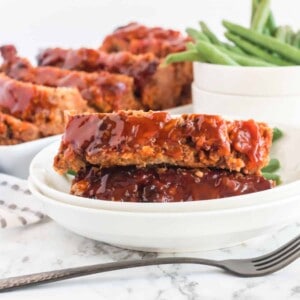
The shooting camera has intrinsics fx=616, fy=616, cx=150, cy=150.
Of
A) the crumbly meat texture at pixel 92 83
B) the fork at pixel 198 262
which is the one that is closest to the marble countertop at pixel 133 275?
the fork at pixel 198 262

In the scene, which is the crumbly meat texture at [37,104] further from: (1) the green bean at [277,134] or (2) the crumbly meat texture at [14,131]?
(1) the green bean at [277,134]

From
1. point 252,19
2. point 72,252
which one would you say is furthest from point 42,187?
point 252,19

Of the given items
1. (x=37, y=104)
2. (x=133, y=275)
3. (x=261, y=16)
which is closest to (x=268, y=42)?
(x=261, y=16)

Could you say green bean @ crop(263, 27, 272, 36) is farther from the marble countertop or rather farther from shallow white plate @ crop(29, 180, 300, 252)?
shallow white plate @ crop(29, 180, 300, 252)

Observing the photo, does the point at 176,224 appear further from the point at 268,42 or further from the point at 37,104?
the point at 268,42

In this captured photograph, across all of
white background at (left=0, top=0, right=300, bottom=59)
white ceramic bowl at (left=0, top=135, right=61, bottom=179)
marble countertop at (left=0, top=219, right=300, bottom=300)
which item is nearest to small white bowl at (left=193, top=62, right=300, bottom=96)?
white ceramic bowl at (left=0, top=135, right=61, bottom=179)

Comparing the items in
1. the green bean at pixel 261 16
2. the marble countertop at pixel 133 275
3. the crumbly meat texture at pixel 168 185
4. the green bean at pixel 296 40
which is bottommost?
the marble countertop at pixel 133 275
